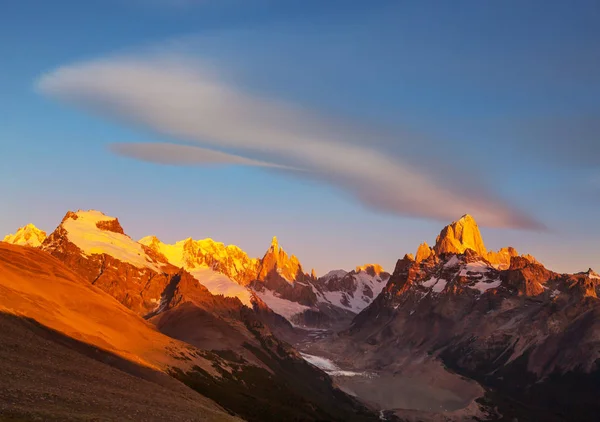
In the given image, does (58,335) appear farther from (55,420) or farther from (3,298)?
(55,420)

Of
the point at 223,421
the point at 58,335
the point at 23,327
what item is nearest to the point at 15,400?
the point at 223,421

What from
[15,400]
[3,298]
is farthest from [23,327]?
[15,400]

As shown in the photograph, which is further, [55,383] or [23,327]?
[23,327]

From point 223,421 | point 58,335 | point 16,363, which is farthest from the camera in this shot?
point 58,335

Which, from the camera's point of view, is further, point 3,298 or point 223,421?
point 3,298

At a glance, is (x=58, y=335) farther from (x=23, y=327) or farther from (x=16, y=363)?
(x=16, y=363)

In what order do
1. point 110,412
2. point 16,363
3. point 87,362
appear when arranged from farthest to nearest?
point 87,362, point 16,363, point 110,412

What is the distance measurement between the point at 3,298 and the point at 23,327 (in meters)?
33.7

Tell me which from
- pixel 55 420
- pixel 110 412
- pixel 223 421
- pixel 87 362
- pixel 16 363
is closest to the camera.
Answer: pixel 55 420

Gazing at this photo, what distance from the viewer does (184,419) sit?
125625mm

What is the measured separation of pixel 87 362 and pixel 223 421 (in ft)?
124

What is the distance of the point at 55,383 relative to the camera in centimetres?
11819

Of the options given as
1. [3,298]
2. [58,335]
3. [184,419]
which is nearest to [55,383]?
[184,419]

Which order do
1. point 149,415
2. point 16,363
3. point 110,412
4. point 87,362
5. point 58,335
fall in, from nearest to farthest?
point 110,412, point 149,415, point 16,363, point 87,362, point 58,335
